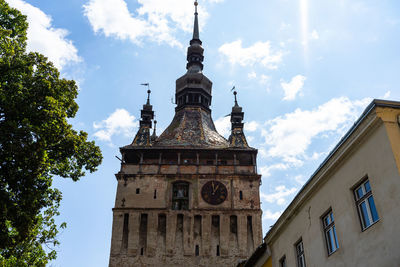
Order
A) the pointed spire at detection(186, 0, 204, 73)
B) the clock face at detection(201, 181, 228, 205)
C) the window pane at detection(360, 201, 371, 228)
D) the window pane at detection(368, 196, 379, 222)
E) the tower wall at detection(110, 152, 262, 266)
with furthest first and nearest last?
the pointed spire at detection(186, 0, 204, 73), the clock face at detection(201, 181, 228, 205), the tower wall at detection(110, 152, 262, 266), the window pane at detection(360, 201, 371, 228), the window pane at detection(368, 196, 379, 222)

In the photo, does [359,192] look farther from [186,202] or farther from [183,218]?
[186,202]

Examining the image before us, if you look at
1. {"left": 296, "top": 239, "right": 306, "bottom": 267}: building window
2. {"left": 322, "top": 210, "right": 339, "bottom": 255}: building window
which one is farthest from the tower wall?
{"left": 322, "top": 210, "right": 339, "bottom": 255}: building window

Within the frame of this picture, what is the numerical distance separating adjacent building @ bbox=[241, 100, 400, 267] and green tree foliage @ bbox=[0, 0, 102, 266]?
7517mm

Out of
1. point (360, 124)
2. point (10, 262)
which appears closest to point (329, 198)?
point (360, 124)

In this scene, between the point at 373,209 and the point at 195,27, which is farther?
the point at 195,27

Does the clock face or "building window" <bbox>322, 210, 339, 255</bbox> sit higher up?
the clock face

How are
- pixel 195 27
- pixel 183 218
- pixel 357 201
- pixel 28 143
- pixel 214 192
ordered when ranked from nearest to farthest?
1. pixel 357 201
2. pixel 28 143
3. pixel 183 218
4. pixel 214 192
5. pixel 195 27

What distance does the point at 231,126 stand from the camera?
40.5 metres

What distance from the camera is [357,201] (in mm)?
9742

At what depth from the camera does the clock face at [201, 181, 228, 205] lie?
32531 mm

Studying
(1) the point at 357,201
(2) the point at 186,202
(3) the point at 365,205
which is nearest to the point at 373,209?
(3) the point at 365,205

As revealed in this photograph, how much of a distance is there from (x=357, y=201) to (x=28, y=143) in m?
9.03

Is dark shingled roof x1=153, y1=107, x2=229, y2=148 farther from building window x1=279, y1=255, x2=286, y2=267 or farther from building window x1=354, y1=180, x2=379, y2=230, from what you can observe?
building window x1=354, y1=180, x2=379, y2=230

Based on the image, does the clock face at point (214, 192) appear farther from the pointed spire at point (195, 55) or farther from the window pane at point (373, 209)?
the window pane at point (373, 209)
